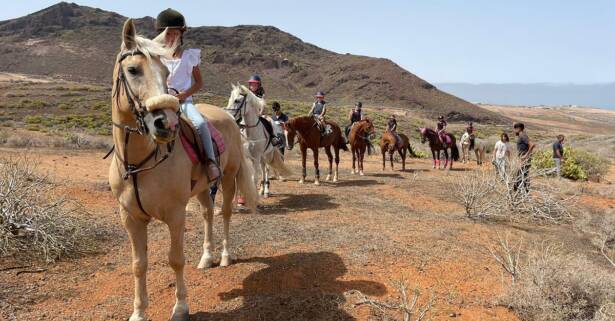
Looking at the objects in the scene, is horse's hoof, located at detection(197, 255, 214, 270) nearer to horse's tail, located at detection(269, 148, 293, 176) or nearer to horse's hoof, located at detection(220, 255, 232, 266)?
horse's hoof, located at detection(220, 255, 232, 266)

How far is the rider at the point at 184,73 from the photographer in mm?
4324

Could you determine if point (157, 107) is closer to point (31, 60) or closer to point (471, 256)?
point (471, 256)

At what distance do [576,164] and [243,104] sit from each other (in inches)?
661

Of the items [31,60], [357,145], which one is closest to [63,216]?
[357,145]

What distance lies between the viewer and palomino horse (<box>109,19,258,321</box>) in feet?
10.1

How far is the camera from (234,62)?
9700 cm

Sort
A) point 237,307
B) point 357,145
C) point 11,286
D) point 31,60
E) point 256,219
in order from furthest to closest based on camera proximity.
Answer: point 31,60
point 357,145
point 256,219
point 11,286
point 237,307

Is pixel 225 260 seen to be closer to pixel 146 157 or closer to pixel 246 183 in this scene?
pixel 246 183

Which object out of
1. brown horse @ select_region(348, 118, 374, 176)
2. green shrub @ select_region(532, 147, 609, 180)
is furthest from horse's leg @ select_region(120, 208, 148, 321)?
green shrub @ select_region(532, 147, 609, 180)

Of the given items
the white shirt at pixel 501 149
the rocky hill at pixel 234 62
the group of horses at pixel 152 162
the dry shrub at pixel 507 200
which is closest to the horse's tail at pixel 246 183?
the group of horses at pixel 152 162

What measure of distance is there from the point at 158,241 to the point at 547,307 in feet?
16.9

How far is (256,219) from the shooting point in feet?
26.5

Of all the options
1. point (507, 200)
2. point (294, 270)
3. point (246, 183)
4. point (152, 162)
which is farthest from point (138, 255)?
point (507, 200)

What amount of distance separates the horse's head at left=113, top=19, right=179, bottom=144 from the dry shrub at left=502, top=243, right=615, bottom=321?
4.01 m
